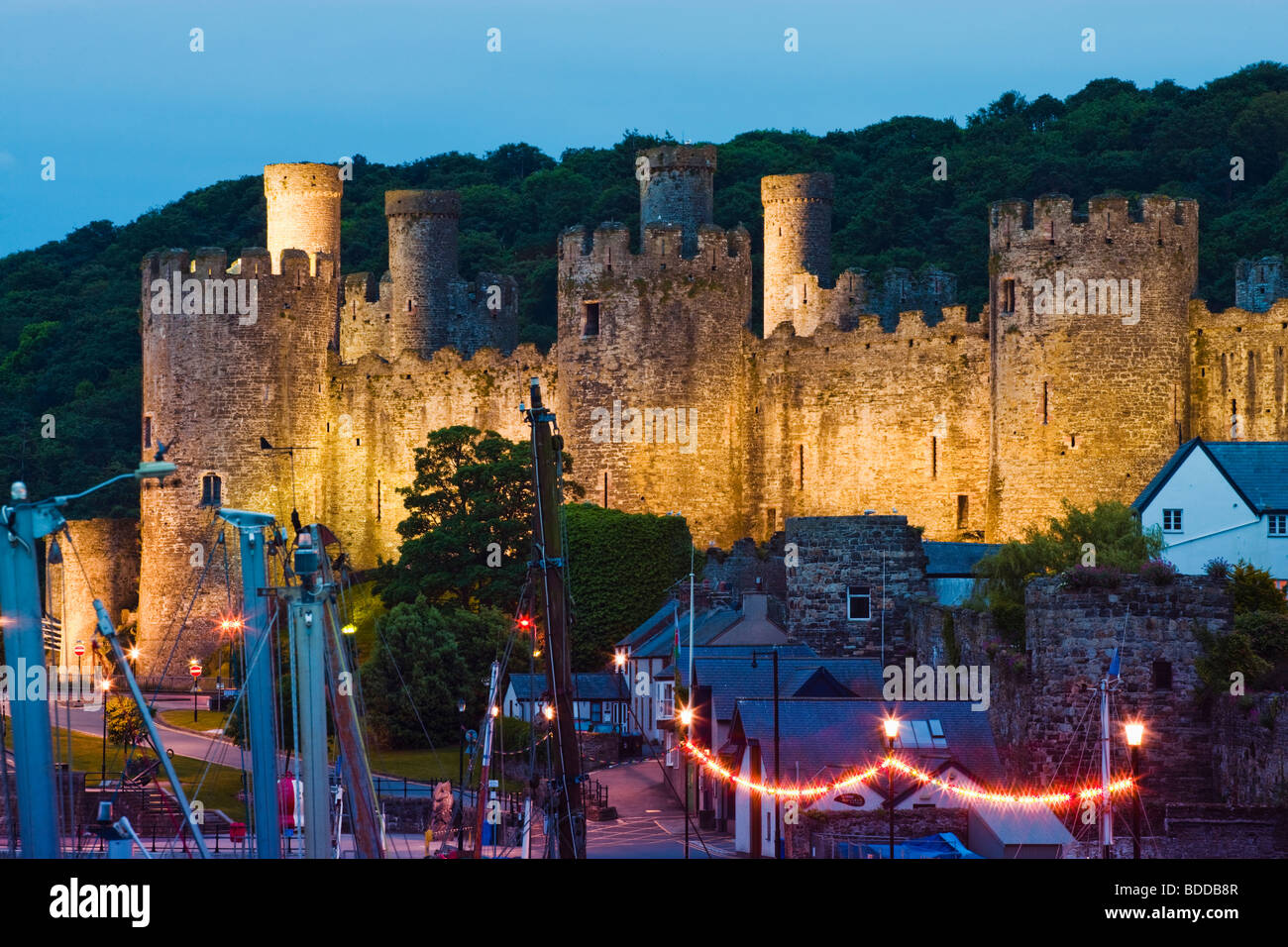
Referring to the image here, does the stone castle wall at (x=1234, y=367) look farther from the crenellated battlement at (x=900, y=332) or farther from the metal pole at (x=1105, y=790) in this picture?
the metal pole at (x=1105, y=790)

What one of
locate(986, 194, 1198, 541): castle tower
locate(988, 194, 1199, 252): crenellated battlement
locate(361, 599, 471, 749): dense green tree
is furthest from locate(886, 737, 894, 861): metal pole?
locate(988, 194, 1199, 252): crenellated battlement

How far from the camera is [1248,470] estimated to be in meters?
35.2

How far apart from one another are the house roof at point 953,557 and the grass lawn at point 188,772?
10.9 meters

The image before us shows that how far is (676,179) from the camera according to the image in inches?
2004

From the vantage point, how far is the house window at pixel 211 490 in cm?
4953

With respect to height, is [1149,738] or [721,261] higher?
[721,261]

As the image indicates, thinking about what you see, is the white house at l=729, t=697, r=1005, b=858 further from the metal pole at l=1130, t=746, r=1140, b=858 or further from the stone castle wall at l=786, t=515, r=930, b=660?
the stone castle wall at l=786, t=515, r=930, b=660

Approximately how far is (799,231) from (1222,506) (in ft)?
77.0

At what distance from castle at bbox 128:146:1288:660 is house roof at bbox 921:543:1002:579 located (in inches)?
74.2

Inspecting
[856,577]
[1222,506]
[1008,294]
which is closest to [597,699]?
[856,577]

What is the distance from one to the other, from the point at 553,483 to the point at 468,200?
183ft

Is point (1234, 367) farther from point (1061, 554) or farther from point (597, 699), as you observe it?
point (597, 699)
